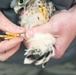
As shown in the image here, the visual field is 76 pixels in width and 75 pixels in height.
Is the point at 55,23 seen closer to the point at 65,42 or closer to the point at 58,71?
the point at 65,42

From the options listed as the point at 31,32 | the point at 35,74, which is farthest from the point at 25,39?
→ the point at 35,74

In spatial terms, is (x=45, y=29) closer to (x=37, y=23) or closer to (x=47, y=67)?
(x=37, y=23)

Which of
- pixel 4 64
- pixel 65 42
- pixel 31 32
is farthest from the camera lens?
pixel 4 64

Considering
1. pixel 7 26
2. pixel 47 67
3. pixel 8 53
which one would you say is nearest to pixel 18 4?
pixel 7 26

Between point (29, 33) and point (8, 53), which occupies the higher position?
point (29, 33)

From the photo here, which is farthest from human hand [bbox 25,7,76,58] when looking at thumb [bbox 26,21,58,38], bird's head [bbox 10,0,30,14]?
bird's head [bbox 10,0,30,14]

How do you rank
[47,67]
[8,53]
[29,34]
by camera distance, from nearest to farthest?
[29,34]
[8,53]
[47,67]

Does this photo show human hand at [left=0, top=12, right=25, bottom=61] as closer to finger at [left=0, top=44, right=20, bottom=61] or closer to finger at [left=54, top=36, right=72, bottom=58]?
finger at [left=0, top=44, right=20, bottom=61]

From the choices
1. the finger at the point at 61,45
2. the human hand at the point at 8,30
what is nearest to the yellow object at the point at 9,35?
the human hand at the point at 8,30
